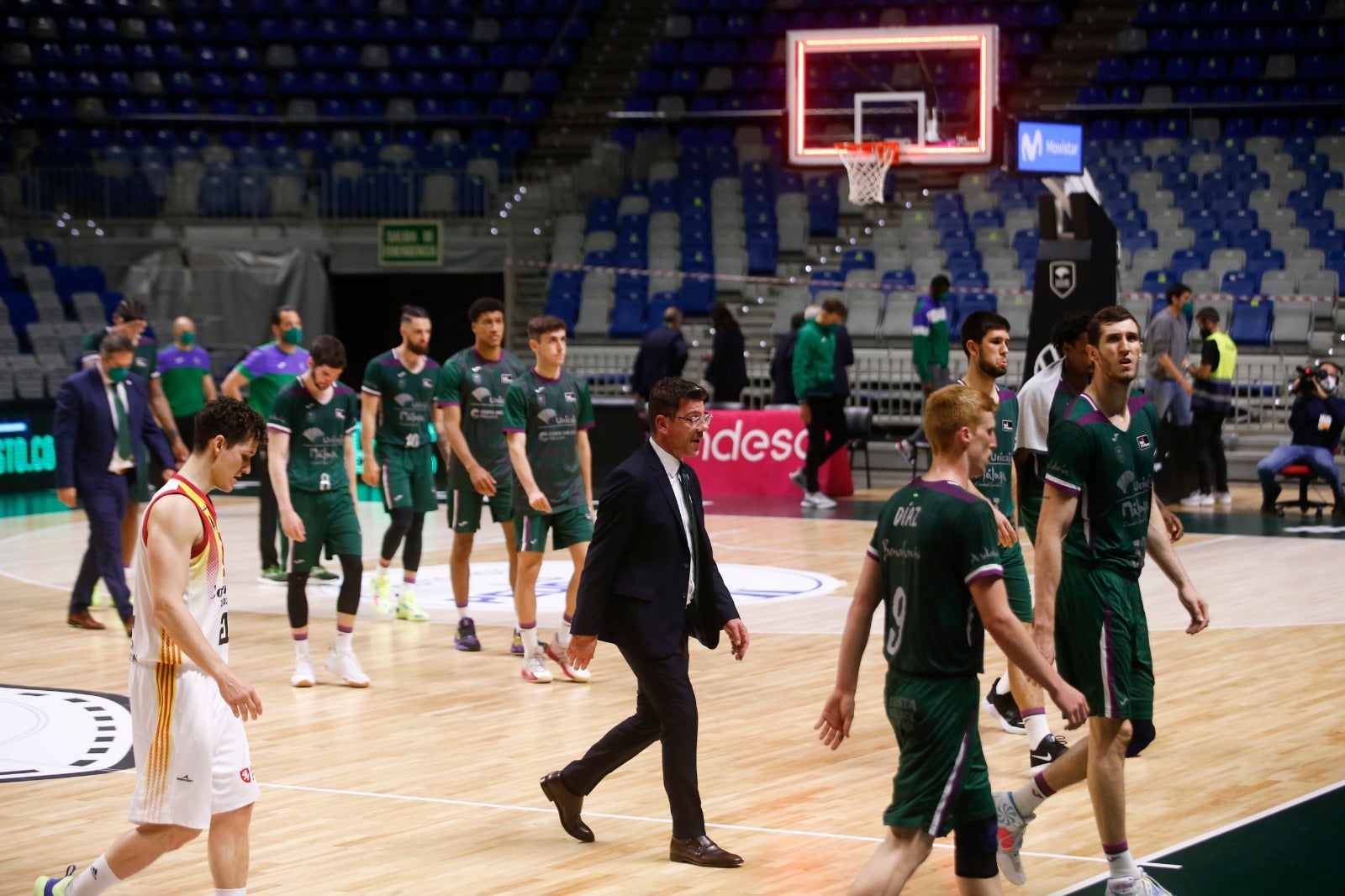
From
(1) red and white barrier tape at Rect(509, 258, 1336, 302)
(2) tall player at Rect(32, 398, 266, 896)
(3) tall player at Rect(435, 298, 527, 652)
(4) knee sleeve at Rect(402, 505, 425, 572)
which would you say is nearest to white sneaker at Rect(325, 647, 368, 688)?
(3) tall player at Rect(435, 298, 527, 652)

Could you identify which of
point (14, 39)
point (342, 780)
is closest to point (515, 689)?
point (342, 780)

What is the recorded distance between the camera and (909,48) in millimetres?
18438

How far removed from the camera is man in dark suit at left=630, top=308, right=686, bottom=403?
19.4m

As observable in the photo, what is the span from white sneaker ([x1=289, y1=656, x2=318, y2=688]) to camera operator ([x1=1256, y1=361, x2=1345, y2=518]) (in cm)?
1048

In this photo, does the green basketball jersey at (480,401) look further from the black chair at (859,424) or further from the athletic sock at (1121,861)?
the black chair at (859,424)

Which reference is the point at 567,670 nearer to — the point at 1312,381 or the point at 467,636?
the point at 467,636

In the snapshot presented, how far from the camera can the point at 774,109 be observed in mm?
27469

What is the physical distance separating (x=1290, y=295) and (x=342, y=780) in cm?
1627

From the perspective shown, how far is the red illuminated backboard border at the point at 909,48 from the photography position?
1811 centimetres

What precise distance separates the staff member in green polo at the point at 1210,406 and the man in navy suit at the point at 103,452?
1044cm

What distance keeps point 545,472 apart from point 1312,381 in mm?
9321

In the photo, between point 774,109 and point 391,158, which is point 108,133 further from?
point 774,109

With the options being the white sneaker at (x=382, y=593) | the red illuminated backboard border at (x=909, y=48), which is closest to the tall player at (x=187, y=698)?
the white sneaker at (x=382, y=593)

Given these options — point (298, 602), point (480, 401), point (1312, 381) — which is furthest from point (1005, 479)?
point (1312, 381)
